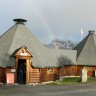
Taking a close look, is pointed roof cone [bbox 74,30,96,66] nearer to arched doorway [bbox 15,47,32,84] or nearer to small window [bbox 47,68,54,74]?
small window [bbox 47,68,54,74]

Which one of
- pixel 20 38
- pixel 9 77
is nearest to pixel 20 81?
pixel 9 77

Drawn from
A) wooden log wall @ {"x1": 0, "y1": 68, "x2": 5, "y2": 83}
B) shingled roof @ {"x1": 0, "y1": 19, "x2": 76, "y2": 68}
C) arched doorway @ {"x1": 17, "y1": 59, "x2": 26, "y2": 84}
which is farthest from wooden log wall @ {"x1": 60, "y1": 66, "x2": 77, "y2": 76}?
wooden log wall @ {"x1": 0, "y1": 68, "x2": 5, "y2": 83}

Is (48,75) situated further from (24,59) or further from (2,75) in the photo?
(2,75)

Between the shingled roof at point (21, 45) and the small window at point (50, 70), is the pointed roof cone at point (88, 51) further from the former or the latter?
the small window at point (50, 70)

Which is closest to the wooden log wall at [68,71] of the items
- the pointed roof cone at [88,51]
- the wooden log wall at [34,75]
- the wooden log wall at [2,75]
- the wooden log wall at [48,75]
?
the pointed roof cone at [88,51]

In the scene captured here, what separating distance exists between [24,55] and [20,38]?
4.37 metres

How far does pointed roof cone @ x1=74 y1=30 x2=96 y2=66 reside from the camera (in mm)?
58688

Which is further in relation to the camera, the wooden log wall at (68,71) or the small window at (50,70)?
the wooden log wall at (68,71)

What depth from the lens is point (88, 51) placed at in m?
60.5

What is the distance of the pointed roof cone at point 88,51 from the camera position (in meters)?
58.7

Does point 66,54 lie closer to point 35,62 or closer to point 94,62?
point 94,62

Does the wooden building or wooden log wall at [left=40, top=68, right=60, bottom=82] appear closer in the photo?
the wooden building

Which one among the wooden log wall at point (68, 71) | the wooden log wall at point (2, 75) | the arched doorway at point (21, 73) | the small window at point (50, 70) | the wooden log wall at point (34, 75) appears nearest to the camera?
the wooden log wall at point (2, 75)

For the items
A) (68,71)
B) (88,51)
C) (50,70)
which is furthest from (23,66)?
(88,51)
